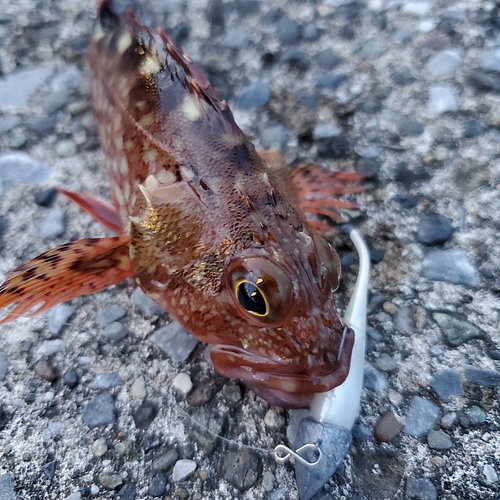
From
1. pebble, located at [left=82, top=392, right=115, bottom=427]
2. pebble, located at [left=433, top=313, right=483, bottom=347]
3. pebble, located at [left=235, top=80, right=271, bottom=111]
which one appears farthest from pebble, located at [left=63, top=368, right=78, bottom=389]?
pebble, located at [left=235, top=80, right=271, bottom=111]

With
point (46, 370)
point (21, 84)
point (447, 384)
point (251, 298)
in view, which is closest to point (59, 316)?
point (46, 370)

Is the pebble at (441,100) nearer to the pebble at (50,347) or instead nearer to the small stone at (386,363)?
the small stone at (386,363)

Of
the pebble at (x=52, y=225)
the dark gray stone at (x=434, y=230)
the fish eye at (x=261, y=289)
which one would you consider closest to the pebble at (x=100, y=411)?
the fish eye at (x=261, y=289)

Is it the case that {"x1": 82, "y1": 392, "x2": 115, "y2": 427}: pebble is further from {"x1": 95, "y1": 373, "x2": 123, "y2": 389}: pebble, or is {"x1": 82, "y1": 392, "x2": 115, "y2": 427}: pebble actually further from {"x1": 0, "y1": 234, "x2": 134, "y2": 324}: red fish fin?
{"x1": 0, "y1": 234, "x2": 134, "y2": 324}: red fish fin

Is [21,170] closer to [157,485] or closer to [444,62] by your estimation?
[157,485]

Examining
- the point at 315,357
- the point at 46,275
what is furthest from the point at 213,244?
the point at 46,275

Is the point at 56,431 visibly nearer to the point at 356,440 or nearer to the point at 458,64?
the point at 356,440
